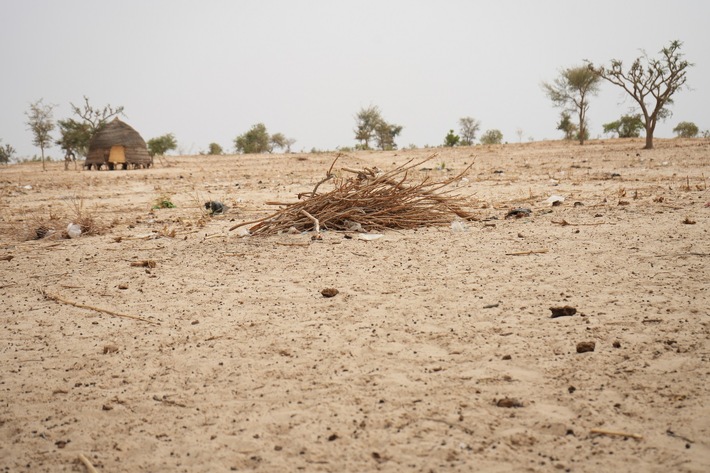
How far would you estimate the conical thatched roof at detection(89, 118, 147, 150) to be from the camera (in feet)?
64.7

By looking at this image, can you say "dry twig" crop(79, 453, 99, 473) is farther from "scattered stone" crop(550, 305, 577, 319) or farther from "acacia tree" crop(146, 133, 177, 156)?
"acacia tree" crop(146, 133, 177, 156)

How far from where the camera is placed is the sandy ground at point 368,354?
1.61 metres

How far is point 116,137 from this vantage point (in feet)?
64.8

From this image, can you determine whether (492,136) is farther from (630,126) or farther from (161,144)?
(161,144)

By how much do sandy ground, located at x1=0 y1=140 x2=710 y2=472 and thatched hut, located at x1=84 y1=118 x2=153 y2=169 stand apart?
16.6 meters

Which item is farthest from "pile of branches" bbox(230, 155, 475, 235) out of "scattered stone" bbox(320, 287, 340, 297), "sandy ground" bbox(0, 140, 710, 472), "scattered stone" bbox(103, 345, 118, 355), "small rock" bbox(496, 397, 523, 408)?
"small rock" bbox(496, 397, 523, 408)

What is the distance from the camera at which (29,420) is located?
6.13 ft

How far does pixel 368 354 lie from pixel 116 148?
19797 millimetres

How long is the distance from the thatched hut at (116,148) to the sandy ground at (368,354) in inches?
655

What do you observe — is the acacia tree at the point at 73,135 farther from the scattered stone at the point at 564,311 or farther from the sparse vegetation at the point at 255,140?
the scattered stone at the point at 564,311

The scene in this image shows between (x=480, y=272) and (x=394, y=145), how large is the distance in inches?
1310

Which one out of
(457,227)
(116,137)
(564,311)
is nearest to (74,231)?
(457,227)

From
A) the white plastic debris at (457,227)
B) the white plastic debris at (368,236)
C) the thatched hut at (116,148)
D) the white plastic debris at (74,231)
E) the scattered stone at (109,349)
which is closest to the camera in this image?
the scattered stone at (109,349)

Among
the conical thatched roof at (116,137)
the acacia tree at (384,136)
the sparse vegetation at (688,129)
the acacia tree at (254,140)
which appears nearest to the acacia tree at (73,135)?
the conical thatched roof at (116,137)
